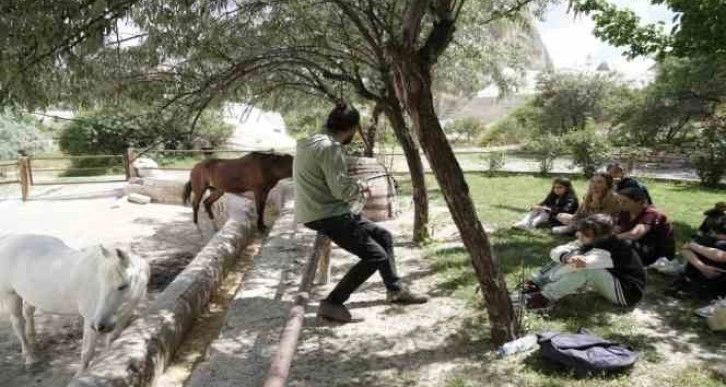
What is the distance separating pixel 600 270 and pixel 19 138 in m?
22.9

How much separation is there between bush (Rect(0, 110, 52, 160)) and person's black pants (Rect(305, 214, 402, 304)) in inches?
778

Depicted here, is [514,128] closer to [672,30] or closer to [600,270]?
[672,30]

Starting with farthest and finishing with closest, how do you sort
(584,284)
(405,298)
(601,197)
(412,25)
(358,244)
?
1. (601,197)
2. (405,298)
3. (584,284)
4. (358,244)
5. (412,25)

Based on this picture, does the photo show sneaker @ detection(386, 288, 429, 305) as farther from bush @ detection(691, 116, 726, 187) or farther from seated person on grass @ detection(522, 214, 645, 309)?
bush @ detection(691, 116, 726, 187)

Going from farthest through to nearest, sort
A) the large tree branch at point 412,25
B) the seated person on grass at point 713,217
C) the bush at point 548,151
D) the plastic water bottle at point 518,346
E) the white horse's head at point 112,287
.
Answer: the bush at point 548,151 → the seated person on grass at point 713,217 → the white horse's head at point 112,287 → the plastic water bottle at point 518,346 → the large tree branch at point 412,25

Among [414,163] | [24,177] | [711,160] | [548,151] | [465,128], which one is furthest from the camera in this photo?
[465,128]

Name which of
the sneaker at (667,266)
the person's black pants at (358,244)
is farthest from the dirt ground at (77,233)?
the sneaker at (667,266)

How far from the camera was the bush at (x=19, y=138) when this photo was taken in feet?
68.1

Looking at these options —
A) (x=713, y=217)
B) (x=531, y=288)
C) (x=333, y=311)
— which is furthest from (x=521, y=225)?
(x=333, y=311)

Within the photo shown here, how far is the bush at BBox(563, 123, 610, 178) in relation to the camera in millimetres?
14594

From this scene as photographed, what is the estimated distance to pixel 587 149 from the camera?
14.7 metres

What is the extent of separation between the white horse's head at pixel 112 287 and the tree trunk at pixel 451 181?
2.12m

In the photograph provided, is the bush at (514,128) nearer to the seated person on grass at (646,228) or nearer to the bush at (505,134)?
the bush at (505,134)

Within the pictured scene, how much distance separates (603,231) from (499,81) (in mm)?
8025
